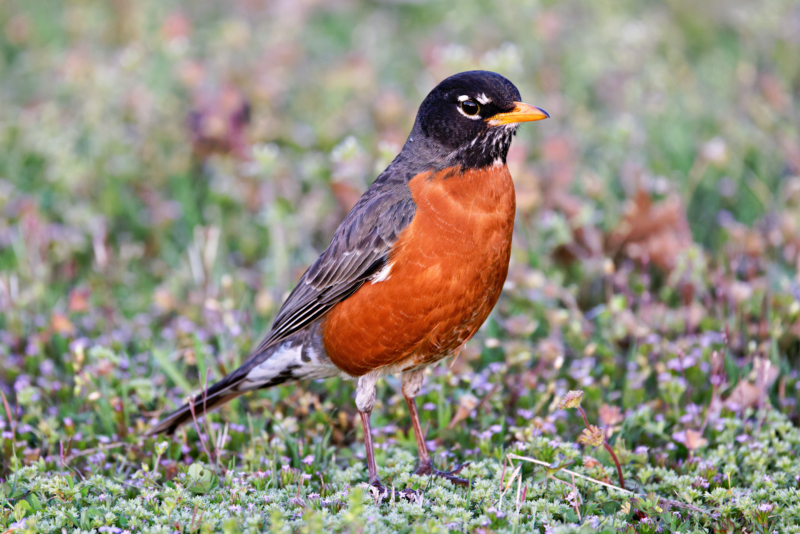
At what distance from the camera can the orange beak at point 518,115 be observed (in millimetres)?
3799

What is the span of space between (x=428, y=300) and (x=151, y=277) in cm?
321

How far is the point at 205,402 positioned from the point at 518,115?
2.12m

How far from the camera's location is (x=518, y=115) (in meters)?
3.83

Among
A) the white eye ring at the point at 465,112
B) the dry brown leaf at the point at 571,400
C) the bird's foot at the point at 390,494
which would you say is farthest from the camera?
the white eye ring at the point at 465,112

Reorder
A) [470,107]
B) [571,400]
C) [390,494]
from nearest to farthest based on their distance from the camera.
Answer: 1. [571,400]
2. [390,494]
3. [470,107]

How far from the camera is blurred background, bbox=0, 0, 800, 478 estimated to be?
4777 millimetres

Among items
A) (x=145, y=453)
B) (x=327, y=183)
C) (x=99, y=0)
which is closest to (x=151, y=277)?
(x=327, y=183)

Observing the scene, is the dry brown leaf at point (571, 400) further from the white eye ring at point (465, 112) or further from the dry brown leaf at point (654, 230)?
the dry brown leaf at point (654, 230)

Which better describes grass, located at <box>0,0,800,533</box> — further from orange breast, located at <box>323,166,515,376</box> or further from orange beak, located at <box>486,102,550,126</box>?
orange beak, located at <box>486,102,550,126</box>

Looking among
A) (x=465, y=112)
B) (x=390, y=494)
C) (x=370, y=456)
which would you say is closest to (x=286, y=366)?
(x=370, y=456)

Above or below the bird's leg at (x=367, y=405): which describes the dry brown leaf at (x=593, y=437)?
below

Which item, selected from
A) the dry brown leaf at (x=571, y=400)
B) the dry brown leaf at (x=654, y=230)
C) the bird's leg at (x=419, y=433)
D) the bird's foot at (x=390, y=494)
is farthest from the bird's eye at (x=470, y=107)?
the dry brown leaf at (x=654, y=230)

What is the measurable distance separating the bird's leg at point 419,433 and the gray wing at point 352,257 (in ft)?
1.98

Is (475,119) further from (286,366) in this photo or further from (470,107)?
(286,366)
